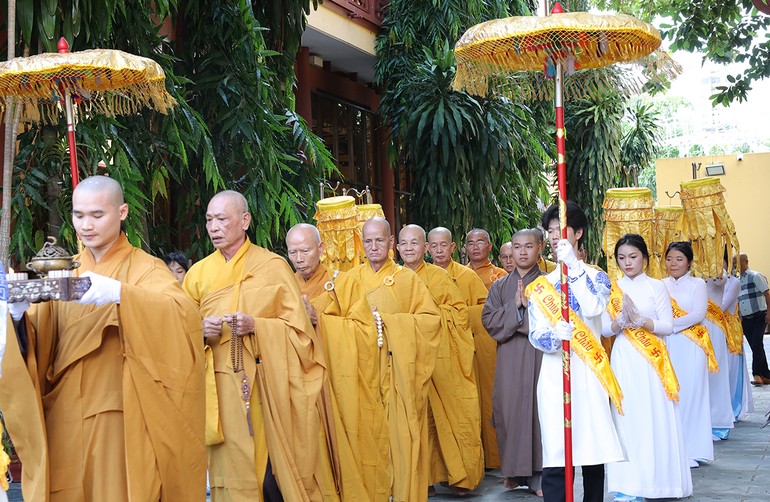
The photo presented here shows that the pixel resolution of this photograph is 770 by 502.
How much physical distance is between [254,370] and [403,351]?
5.55ft

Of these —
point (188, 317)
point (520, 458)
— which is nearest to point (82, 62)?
point (188, 317)

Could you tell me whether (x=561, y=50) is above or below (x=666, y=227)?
above

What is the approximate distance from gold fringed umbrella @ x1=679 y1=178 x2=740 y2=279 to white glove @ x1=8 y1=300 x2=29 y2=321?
269 inches

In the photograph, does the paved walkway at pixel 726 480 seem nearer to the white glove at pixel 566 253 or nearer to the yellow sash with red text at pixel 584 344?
the yellow sash with red text at pixel 584 344

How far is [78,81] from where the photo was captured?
5809mm

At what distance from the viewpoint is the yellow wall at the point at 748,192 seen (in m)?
27.8

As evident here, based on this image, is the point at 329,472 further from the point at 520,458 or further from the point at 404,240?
the point at 404,240

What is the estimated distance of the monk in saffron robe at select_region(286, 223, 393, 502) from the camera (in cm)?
648

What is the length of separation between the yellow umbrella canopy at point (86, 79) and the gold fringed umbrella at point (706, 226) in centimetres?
505

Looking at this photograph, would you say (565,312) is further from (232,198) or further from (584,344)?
(232,198)

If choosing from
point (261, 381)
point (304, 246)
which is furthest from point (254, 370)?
point (304, 246)

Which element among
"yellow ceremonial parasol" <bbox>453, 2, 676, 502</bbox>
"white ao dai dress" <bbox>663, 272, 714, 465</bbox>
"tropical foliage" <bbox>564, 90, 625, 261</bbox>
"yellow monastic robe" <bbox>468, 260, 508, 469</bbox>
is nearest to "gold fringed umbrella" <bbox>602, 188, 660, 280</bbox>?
"white ao dai dress" <bbox>663, 272, 714, 465</bbox>

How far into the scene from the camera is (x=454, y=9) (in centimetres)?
1421

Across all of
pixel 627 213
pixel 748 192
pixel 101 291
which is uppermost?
pixel 748 192
